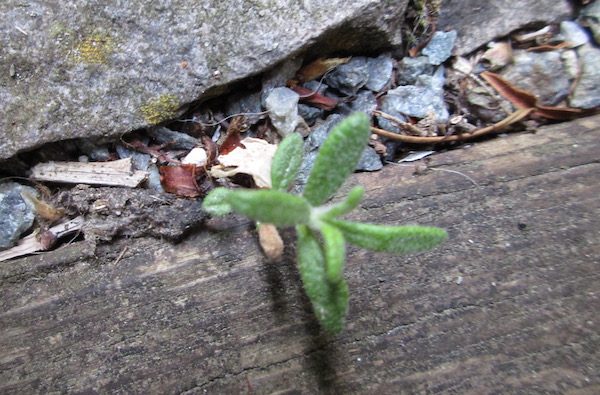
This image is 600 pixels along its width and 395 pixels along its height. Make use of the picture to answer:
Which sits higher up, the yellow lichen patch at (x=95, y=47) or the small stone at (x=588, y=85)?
the yellow lichen patch at (x=95, y=47)

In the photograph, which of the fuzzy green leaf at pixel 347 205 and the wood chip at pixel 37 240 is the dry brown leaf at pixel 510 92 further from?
the wood chip at pixel 37 240

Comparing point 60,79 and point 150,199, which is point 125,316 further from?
point 60,79

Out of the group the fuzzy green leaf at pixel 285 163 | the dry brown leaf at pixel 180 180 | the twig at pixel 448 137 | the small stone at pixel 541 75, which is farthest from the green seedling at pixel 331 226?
the small stone at pixel 541 75

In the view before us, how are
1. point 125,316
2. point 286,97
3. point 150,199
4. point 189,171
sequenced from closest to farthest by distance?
point 125,316 → point 150,199 → point 189,171 → point 286,97

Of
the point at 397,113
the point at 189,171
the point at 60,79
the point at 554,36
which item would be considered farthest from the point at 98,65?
the point at 554,36

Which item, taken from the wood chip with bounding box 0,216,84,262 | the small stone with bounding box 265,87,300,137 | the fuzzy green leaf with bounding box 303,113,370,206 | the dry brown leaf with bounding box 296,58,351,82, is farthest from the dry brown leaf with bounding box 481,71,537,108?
the wood chip with bounding box 0,216,84,262

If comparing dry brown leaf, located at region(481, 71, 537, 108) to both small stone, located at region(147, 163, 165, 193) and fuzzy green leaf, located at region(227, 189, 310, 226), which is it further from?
small stone, located at region(147, 163, 165, 193)

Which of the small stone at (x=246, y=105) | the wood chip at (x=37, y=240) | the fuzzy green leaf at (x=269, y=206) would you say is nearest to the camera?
the fuzzy green leaf at (x=269, y=206)
